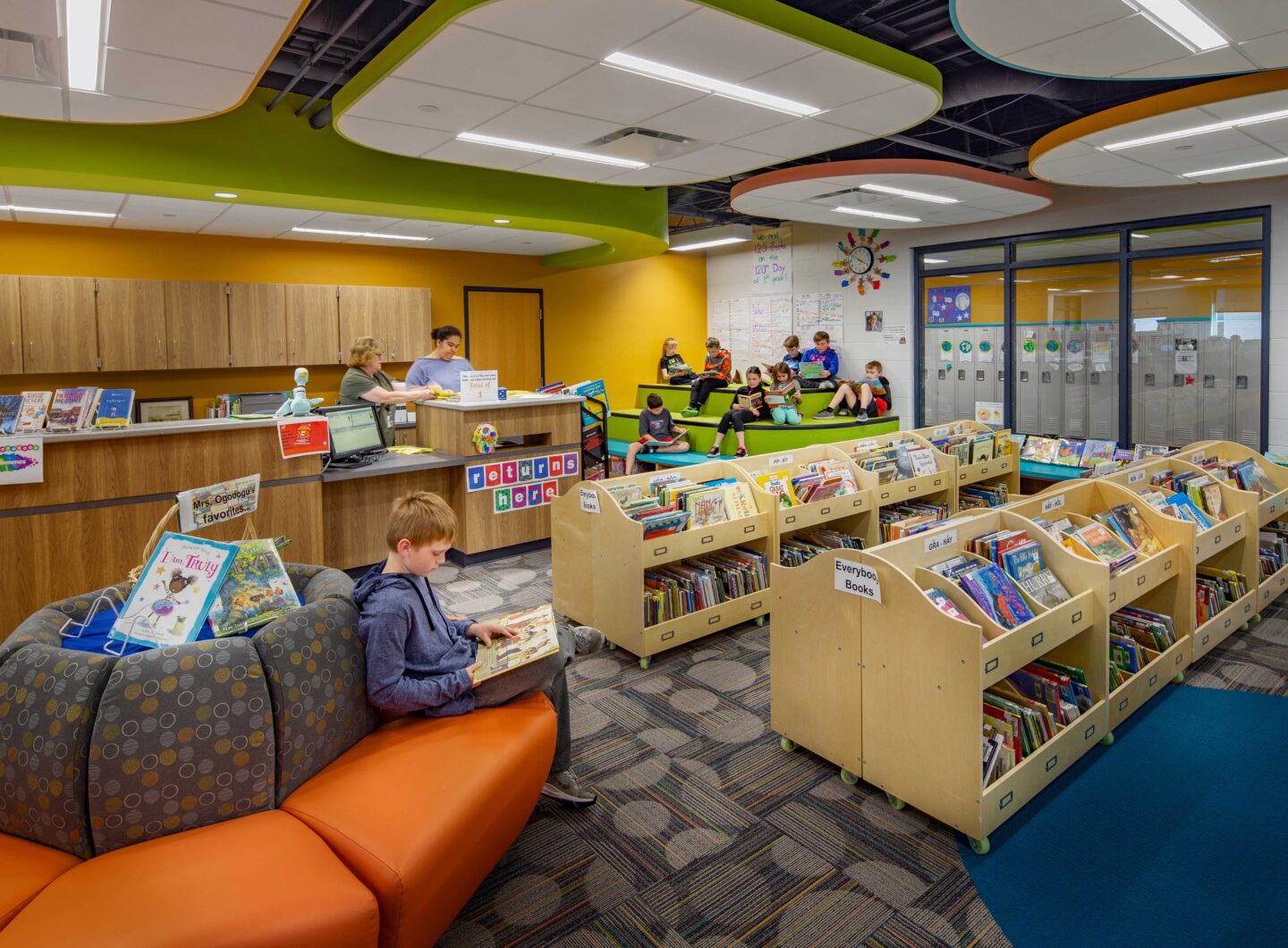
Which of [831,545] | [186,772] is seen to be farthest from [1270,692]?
[186,772]

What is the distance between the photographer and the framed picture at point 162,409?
25.5 ft

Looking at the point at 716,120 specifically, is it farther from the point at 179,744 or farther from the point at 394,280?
the point at 394,280

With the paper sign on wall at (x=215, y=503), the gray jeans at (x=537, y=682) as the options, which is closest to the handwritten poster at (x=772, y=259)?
the gray jeans at (x=537, y=682)

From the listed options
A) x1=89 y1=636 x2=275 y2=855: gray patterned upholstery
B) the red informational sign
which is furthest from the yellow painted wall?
x1=89 y1=636 x2=275 y2=855: gray patterned upholstery

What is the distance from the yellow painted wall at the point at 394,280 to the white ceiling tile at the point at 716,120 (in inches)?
219

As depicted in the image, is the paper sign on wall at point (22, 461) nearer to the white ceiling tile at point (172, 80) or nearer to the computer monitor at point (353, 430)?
the computer monitor at point (353, 430)

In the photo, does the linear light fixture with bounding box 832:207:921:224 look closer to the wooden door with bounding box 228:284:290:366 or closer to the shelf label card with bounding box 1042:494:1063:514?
the shelf label card with bounding box 1042:494:1063:514

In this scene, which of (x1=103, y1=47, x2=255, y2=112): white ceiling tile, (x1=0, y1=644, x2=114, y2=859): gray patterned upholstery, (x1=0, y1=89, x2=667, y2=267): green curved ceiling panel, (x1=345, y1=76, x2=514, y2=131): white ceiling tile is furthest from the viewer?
(x1=0, y1=89, x2=667, y2=267): green curved ceiling panel

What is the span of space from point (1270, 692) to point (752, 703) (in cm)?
258

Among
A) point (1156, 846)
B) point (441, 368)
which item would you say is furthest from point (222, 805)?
point (441, 368)

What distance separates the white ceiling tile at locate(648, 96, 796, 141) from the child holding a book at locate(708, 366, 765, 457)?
3387 millimetres

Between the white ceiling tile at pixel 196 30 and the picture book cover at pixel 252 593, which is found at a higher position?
the white ceiling tile at pixel 196 30

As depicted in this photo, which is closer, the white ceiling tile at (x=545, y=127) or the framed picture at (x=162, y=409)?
the white ceiling tile at (x=545, y=127)

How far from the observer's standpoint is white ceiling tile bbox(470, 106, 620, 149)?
4.59 meters
